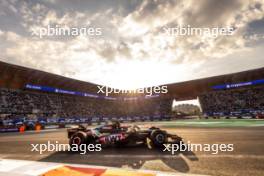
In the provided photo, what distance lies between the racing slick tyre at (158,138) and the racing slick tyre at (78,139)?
9.64ft

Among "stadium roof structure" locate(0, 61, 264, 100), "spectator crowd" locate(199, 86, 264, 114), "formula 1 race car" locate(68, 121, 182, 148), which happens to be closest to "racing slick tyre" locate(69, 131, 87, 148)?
"formula 1 race car" locate(68, 121, 182, 148)

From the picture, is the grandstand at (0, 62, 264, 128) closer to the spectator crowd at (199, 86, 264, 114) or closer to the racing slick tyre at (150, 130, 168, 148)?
the spectator crowd at (199, 86, 264, 114)

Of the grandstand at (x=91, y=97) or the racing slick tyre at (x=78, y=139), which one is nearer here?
the racing slick tyre at (x=78, y=139)

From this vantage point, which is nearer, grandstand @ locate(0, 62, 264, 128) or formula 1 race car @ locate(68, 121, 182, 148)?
formula 1 race car @ locate(68, 121, 182, 148)

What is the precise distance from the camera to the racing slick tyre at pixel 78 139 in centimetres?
809

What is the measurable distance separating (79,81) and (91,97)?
786 cm

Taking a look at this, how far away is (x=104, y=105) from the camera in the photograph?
53594 mm

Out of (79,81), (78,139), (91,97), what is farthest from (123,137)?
(91,97)

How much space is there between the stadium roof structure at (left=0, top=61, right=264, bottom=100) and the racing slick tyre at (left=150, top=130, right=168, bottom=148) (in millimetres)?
29754

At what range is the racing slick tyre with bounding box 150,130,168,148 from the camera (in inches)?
313

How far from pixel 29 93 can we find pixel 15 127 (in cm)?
1461
